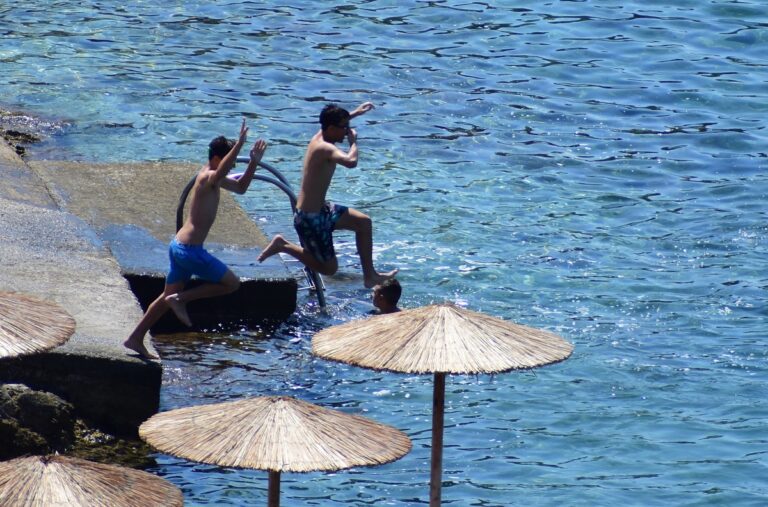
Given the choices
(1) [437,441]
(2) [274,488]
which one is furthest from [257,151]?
(2) [274,488]

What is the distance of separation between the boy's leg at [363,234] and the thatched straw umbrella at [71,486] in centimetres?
510

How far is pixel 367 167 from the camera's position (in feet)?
50.1

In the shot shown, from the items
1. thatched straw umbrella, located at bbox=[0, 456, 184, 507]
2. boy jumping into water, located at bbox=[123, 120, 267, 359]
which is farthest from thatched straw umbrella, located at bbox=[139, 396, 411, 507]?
boy jumping into water, located at bbox=[123, 120, 267, 359]

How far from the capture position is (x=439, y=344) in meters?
6.45

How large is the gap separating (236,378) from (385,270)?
3026 mm

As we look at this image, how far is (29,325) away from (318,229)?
3.89 meters

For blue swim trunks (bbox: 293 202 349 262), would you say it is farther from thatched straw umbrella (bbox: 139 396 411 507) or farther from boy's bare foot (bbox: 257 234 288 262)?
thatched straw umbrella (bbox: 139 396 411 507)

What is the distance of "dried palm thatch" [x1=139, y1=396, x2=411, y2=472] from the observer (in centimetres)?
571

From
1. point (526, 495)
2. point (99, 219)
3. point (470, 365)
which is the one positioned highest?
point (470, 365)

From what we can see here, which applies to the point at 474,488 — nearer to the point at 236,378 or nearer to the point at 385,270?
the point at 236,378

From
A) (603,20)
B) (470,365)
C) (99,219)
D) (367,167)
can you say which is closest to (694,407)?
(470,365)

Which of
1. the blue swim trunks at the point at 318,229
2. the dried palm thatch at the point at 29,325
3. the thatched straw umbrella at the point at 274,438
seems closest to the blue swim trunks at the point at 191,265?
the blue swim trunks at the point at 318,229

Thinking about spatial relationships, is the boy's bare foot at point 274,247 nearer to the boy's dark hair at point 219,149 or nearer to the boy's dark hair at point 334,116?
the boy's dark hair at point 334,116

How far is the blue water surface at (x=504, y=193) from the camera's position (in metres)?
9.31
